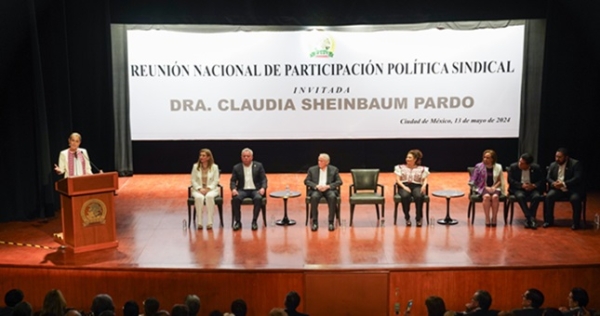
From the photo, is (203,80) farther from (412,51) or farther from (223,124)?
(412,51)

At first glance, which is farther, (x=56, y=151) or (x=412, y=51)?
(x=412, y=51)

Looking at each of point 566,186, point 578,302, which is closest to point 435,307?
point 578,302

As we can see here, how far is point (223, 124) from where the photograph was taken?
11719mm

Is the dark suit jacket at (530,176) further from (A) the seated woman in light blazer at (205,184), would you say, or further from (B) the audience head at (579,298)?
(A) the seated woman in light blazer at (205,184)

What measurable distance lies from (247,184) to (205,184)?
1.66ft

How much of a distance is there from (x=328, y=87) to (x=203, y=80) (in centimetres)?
199

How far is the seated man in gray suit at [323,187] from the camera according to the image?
340 inches

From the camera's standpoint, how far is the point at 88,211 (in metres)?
7.72

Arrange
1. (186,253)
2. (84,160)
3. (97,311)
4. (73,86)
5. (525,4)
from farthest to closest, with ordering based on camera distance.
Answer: (73,86) → (525,4) → (84,160) → (186,253) → (97,311)

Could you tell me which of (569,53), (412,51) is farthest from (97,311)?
(569,53)

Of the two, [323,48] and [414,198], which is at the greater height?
[323,48]

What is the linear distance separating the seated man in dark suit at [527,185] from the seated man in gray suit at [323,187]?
2115 mm

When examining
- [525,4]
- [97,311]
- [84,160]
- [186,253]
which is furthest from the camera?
[525,4]

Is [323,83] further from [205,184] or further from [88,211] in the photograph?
[88,211]
